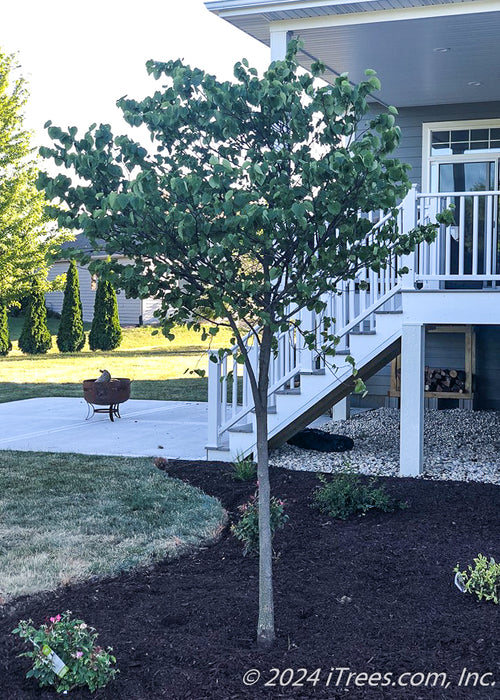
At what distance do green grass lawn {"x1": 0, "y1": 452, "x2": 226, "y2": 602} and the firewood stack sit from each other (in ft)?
13.7

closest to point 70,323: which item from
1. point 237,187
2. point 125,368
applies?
point 125,368

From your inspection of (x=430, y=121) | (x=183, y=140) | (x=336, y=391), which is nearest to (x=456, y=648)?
(x=183, y=140)

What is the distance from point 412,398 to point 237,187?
151 inches

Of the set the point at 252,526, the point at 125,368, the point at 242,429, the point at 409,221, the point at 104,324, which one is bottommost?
the point at 125,368

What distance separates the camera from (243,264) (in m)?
3.58

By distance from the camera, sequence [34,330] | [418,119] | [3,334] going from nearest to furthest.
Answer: [418,119] → [3,334] → [34,330]

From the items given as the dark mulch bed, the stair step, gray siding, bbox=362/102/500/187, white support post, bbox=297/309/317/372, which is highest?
gray siding, bbox=362/102/500/187

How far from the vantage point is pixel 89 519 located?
18.8 ft

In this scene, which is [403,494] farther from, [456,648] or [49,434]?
[49,434]

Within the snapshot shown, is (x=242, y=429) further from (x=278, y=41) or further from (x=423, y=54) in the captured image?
(x=423, y=54)

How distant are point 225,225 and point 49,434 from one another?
691 centimetres

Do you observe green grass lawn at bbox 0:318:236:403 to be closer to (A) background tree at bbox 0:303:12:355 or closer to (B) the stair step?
(A) background tree at bbox 0:303:12:355

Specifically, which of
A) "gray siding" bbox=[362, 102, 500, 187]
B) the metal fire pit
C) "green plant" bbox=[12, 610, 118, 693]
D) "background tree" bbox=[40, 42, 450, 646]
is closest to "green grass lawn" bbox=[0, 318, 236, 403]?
the metal fire pit

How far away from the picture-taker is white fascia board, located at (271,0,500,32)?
6.69m
